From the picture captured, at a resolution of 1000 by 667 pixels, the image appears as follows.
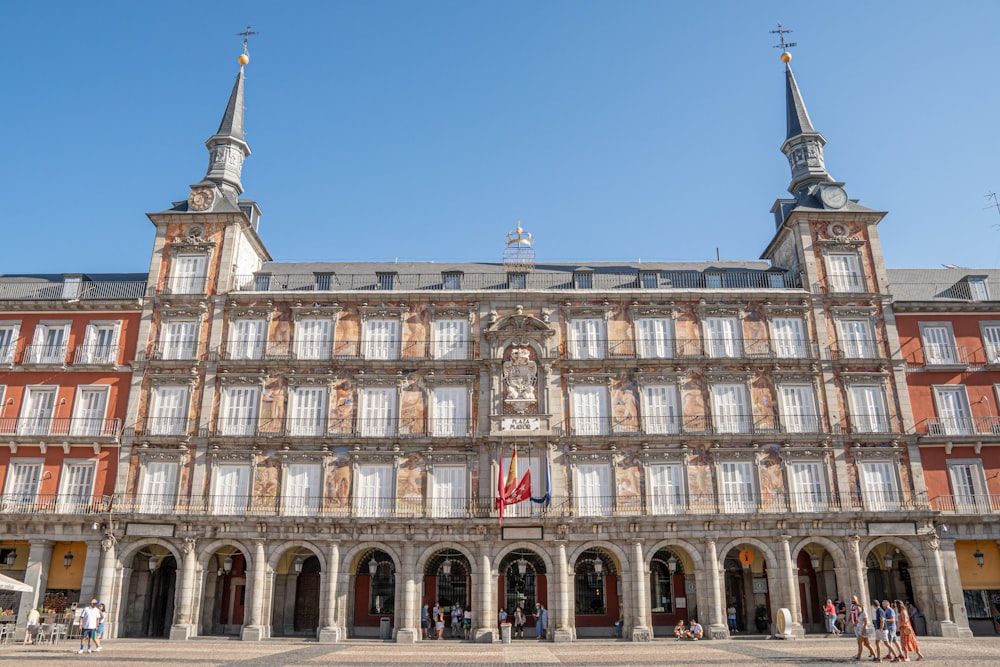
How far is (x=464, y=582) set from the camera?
118ft

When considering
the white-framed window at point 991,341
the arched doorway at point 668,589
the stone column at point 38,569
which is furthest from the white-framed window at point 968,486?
the stone column at point 38,569

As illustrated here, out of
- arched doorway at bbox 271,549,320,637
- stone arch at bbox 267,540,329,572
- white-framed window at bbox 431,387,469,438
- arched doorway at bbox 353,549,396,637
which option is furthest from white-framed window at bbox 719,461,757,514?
arched doorway at bbox 271,549,320,637

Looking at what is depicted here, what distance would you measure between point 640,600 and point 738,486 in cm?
701

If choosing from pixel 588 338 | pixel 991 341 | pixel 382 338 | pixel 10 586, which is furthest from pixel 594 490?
pixel 10 586

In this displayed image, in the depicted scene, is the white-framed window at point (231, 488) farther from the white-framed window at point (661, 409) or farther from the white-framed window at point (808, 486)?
the white-framed window at point (808, 486)

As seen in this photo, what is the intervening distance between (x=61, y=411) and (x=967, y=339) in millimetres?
44660

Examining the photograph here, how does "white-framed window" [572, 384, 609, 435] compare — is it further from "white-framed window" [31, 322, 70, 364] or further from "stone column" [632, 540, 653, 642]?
"white-framed window" [31, 322, 70, 364]

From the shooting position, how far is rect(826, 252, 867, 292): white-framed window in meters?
37.3

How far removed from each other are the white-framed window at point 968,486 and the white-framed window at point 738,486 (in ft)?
30.2

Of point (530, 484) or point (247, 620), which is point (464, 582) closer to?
point (530, 484)

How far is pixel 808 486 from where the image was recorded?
34062mm

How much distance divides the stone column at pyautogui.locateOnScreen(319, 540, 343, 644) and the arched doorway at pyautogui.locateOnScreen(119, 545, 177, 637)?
27.0 feet

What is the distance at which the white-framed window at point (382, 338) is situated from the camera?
119ft

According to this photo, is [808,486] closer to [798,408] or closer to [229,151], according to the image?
[798,408]
